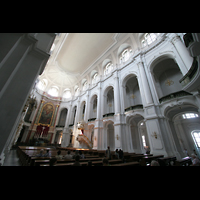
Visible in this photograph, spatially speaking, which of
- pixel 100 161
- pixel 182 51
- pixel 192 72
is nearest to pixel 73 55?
pixel 182 51

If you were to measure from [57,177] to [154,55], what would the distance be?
12051 mm

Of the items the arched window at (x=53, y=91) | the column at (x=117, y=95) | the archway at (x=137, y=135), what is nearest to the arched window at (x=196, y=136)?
the archway at (x=137, y=135)

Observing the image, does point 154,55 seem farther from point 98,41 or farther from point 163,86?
point 98,41

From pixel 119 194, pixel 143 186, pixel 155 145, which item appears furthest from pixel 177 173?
pixel 155 145

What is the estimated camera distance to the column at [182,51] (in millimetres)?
6723

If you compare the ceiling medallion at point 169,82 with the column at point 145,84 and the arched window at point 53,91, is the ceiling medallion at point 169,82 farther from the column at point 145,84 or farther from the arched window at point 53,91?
the arched window at point 53,91

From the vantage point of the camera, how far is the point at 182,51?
Answer: 725 cm

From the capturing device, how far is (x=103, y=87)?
48.6ft

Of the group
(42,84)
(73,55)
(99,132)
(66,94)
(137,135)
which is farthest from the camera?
(66,94)

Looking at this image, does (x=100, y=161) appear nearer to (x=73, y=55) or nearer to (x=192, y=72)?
(x=192, y=72)

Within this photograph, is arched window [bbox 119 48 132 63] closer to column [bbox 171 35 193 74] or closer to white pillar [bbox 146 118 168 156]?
column [bbox 171 35 193 74]

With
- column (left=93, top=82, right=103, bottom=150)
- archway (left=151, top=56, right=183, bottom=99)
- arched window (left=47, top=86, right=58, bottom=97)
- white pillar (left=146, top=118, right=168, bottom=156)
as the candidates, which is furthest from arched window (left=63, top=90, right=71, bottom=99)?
white pillar (left=146, top=118, right=168, bottom=156)
